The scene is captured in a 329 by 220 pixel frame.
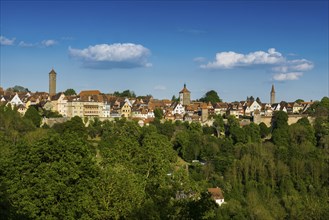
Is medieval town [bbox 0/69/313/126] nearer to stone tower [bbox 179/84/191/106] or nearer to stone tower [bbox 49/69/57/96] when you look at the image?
stone tower [bbox 49/69/57/96]

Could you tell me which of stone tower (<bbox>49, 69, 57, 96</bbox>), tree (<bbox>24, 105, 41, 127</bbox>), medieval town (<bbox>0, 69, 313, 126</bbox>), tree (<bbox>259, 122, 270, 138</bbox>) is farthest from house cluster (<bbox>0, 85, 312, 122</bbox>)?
tree (<bbox>24, 105, 41, 127</bbox>)

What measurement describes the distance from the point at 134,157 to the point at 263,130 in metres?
40.1

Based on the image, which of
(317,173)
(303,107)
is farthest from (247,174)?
(303,107)

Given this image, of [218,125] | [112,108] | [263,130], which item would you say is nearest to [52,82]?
[112,108]

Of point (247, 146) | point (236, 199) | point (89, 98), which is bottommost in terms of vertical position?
point (236, 199)

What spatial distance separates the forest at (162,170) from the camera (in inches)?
622

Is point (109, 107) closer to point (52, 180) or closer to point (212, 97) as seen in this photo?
point (212, 97)

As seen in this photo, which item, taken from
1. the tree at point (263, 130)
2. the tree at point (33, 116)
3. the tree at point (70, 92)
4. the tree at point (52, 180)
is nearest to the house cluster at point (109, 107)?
the tree at point (263, 130)

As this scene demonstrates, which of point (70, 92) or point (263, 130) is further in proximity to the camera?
point (70, 92)

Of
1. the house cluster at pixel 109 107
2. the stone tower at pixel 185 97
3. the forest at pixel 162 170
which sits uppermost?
the stone tower at pixel 185 97

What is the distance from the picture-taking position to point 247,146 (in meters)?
49.9

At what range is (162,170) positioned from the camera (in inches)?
918

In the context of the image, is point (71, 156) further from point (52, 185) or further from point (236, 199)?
point (236, 199)

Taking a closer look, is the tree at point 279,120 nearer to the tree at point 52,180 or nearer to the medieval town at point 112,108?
the medieval town at point 112,108
